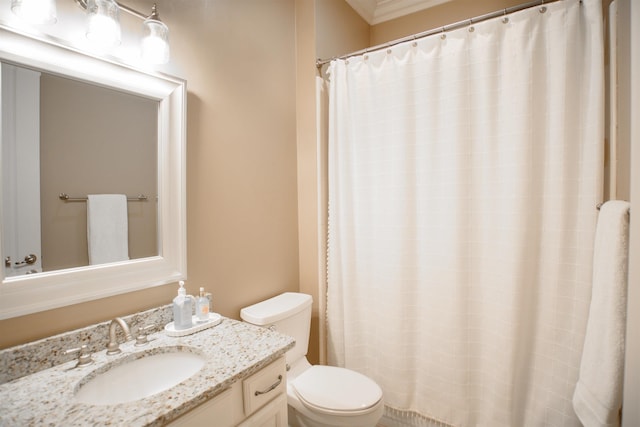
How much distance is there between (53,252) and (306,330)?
49.0 inches

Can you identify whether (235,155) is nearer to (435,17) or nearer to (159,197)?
(159,197)

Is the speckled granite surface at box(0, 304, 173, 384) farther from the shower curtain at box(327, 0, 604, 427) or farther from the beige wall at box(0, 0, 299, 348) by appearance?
the shower curtain at box(327, 0, 604, 427)

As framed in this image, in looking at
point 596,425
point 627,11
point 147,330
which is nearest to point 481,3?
point 627,11

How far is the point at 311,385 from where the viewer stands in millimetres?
1540

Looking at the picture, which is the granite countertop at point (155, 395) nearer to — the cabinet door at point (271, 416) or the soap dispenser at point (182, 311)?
the soap dispenser at point (182, 311)

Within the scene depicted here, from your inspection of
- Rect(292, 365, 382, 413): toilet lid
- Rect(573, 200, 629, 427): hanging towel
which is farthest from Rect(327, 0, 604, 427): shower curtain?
Rect(292, 365, 382, 413): toilet lid

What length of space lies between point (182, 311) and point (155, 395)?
1.40 feet

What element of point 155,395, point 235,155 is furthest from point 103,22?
point 155,395

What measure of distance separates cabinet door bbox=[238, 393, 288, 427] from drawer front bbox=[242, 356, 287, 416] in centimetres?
2

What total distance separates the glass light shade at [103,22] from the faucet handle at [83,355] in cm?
103

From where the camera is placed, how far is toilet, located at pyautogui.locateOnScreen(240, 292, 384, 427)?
1375mm

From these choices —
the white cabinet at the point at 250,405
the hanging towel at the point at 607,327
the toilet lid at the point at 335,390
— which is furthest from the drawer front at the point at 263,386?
the hanging towel at the point at 607,327

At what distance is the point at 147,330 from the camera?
4.00ft

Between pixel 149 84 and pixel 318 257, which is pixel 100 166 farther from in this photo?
pixel 318 257
